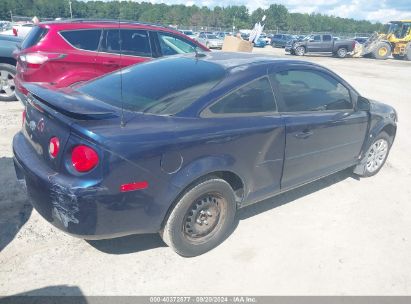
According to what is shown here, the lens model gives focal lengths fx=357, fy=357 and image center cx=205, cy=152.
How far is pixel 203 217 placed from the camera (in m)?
3.02

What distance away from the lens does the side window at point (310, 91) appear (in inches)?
133

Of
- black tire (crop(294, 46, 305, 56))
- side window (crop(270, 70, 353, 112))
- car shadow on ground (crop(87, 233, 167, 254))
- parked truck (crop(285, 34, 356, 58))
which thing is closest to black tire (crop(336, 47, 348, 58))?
parked truck (crop(285, 34, 356, 58))

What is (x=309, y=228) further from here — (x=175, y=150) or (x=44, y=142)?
(x=44, y=142)

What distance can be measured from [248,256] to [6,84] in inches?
258

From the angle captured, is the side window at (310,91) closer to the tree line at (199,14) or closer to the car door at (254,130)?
the car door at (254,130)

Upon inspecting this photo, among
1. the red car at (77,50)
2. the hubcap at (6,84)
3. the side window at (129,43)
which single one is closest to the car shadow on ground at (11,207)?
the red car at (77,50)

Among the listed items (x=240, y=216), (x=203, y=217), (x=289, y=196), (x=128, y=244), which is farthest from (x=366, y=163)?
(x=128, y=244)

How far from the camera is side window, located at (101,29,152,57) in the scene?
5930 millimetres

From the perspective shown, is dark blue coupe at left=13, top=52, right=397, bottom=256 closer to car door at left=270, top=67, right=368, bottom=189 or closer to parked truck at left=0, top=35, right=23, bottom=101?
car door at left=270, top=67, right=368, bottom=189

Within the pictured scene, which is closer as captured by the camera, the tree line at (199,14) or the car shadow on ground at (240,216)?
the car shadow on ground at (240,216)

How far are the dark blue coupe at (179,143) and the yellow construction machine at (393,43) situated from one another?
26626 millimetres

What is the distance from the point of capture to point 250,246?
10.6ft

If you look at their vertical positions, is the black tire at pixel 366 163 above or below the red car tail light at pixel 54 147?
below

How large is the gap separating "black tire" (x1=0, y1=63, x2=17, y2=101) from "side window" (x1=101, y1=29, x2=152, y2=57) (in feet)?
8.25
